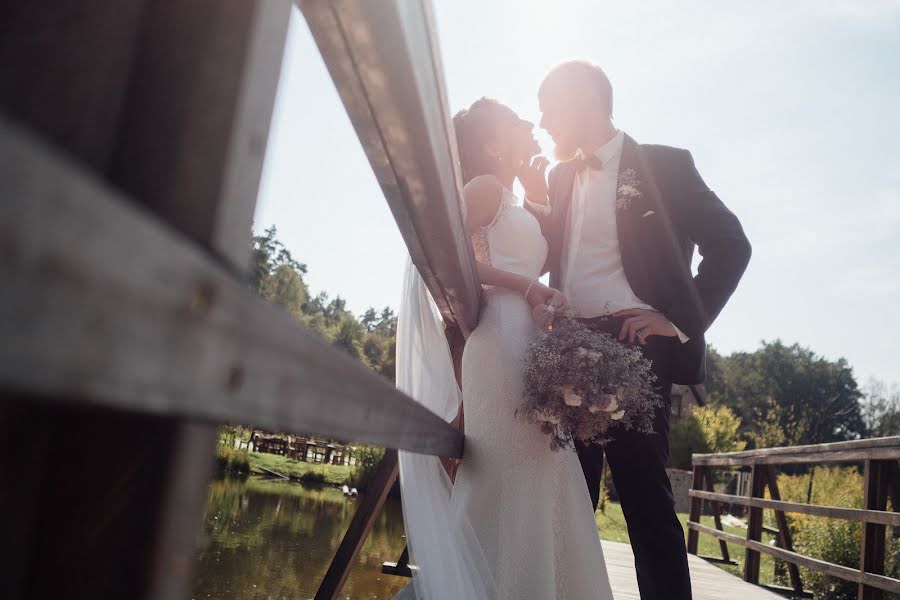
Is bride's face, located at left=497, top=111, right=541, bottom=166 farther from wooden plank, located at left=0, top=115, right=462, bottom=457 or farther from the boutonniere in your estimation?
wooden plank, located at left=0, top=115, right=462, bottom=457

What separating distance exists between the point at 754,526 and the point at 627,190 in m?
5.28

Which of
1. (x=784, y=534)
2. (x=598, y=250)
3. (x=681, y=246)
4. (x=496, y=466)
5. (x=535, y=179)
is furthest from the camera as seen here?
(x=784, y=534)

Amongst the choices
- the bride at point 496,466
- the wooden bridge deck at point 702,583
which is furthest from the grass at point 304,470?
the bride at point 496,466

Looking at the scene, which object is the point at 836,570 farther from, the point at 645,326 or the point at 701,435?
the point at 701,435

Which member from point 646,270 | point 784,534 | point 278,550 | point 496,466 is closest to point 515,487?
point 496,466

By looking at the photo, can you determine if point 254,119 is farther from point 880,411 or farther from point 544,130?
point 880,411

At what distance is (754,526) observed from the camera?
6.60m

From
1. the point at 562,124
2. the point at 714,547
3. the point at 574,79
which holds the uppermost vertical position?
the point at 574,79

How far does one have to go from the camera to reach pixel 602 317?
2471 millimetres

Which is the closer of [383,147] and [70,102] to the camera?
[70,102]

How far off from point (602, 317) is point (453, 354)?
0.75 metres

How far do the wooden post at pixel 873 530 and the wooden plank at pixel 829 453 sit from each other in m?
0.13

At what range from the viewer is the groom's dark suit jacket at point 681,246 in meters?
2.39

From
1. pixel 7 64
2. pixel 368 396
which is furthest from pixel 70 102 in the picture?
pixel 368 396
